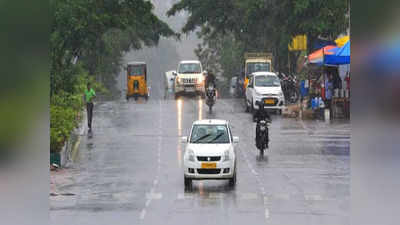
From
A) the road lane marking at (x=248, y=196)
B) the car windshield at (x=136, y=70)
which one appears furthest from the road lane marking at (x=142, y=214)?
the car windshield at (x=136, y=70)

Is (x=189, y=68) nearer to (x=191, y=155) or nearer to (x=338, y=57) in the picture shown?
(x=338, y=57)

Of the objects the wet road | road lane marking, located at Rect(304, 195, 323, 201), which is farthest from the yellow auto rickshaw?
road lane marking, located at Rect(304, 195, 323, 201)

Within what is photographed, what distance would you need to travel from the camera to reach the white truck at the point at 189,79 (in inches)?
2023

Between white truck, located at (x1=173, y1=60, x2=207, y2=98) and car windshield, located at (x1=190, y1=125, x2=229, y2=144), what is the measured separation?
30.1 meters

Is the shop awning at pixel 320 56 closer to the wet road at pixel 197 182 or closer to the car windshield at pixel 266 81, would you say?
the car windshield at pixel 266 81

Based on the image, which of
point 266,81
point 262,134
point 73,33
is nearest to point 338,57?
point 266,81

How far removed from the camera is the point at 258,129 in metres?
26.6

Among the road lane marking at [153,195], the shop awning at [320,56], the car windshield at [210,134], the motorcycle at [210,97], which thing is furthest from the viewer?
the motorcycle at [210,97]

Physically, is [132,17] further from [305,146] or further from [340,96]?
[305,146]

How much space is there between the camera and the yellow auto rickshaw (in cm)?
5753
